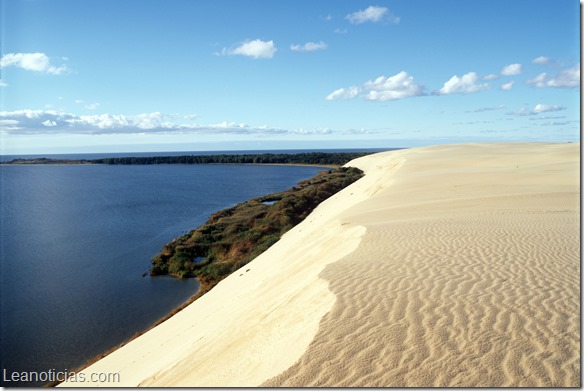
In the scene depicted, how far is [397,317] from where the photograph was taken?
20.6ft

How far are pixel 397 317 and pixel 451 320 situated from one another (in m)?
0.74

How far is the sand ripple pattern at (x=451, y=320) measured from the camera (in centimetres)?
493

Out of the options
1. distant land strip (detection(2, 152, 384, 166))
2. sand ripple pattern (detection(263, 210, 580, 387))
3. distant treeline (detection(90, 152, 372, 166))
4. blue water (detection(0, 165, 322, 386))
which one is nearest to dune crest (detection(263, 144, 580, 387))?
sand ripple pattern (detection(263, 210, 580, 387))

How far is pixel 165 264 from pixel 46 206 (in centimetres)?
3315

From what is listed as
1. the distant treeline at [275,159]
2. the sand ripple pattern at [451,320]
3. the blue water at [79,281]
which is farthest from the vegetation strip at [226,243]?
the distant treeline at [275,159]

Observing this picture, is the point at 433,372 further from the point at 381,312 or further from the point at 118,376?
the point at 118,376

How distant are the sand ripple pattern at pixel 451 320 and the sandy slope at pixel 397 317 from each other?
0.02 meters

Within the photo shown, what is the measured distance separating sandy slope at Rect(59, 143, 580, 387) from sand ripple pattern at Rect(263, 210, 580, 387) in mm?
18

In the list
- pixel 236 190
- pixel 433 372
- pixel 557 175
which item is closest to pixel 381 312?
pixel 433 372

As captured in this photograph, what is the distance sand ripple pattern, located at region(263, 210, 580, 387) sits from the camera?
4926 millimetres

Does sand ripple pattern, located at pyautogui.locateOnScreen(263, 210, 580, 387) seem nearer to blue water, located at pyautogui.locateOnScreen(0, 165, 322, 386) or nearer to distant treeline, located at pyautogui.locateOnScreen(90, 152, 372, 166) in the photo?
blue water, located at pyautogui.locateOnScreen(0, 165, 322, 386)

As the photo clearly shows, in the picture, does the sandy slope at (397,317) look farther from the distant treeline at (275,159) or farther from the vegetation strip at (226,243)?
the distant treeline at (275,159)

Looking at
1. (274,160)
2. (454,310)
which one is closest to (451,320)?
(454,310)

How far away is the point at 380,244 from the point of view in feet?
38.9
